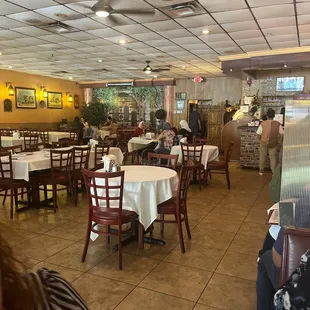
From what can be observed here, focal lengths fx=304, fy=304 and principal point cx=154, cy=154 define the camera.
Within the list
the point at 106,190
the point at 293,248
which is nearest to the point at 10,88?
the point at 106,190

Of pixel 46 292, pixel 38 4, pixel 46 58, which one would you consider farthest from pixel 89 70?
pixel 46 292

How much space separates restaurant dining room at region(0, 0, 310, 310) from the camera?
6.44ft

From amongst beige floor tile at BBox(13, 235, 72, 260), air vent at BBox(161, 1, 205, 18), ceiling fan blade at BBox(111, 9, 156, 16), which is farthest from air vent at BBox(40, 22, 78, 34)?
beige floor tile at BBox(13, 235, 72, 260)

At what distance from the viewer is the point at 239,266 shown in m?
3.19

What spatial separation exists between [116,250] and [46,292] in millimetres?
2749

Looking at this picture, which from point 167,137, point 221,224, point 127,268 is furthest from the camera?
point 167,137

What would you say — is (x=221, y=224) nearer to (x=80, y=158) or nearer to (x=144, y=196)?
(x=144, y=196)

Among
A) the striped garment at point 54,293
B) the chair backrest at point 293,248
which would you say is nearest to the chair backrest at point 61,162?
the chair backrest at point 293,248

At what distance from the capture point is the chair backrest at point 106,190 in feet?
10.1

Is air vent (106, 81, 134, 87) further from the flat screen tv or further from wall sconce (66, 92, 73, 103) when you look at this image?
the flat screen tv

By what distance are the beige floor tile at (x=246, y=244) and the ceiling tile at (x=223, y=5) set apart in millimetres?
3405

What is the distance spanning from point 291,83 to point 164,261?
924 cm

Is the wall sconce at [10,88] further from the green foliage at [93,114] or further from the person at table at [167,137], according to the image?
the person at table at [167,137]

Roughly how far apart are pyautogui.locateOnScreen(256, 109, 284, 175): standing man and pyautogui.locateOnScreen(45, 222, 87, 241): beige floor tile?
211 inches
